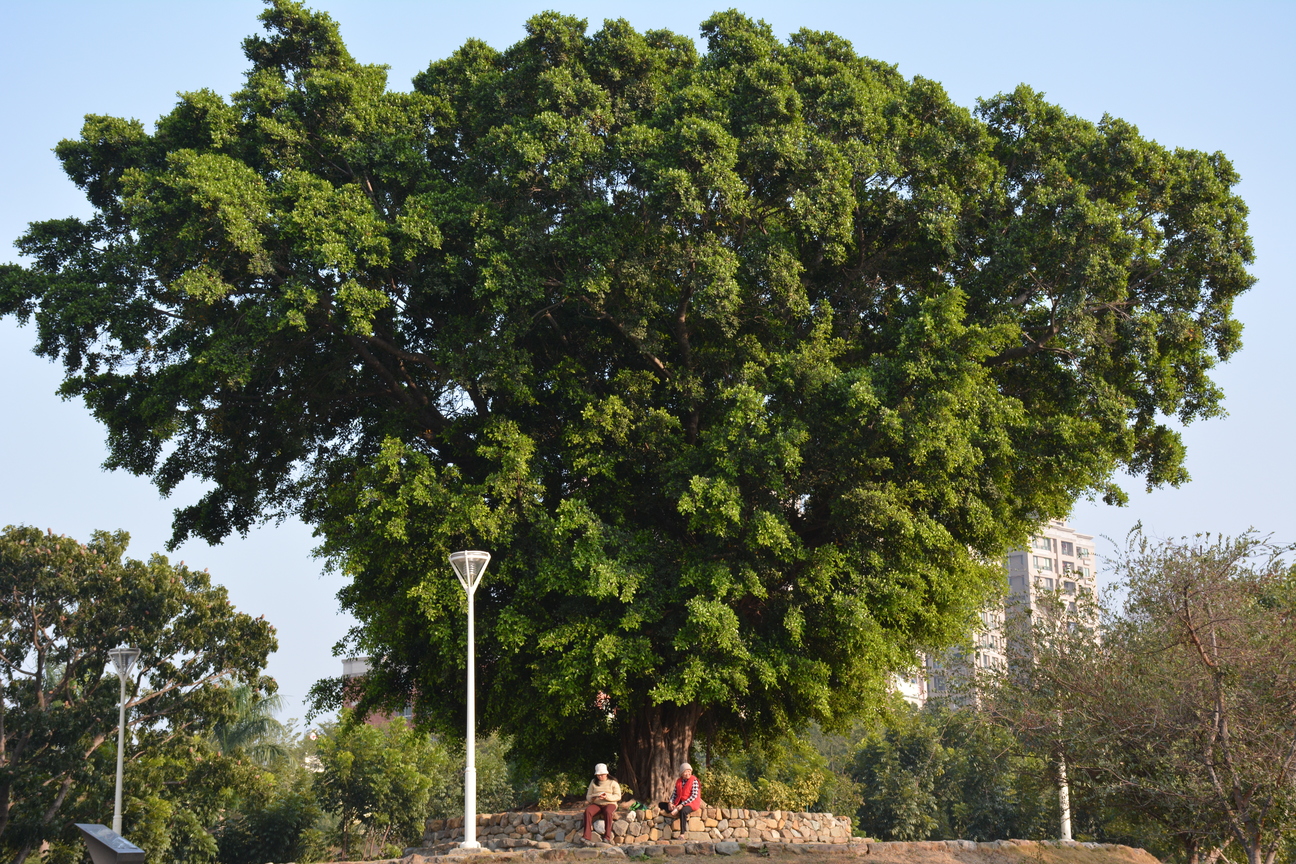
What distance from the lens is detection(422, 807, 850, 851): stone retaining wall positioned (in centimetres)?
1755

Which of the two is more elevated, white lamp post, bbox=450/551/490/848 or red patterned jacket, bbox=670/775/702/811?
white lamp post, bbox=450/551/490/848

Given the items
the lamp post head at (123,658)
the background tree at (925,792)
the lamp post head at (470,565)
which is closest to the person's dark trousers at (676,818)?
the lamp post head at (470,565)

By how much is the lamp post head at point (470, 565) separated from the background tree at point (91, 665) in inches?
810

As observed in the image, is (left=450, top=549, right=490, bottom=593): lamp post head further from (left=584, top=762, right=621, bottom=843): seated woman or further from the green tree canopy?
(left=584, top=762, right=621, bottom=843): seated woman

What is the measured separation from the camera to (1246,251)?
1925 cm

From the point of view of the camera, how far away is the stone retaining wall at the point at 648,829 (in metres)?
17.5

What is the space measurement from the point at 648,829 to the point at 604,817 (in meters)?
1.33

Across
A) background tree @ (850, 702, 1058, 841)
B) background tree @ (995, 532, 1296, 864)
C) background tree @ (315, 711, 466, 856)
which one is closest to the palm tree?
background tree @ (315, 711, 466, 856)

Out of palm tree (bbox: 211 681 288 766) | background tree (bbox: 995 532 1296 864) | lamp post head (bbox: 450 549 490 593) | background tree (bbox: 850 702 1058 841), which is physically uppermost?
lamp post head (bbox: 450 549 490 593)

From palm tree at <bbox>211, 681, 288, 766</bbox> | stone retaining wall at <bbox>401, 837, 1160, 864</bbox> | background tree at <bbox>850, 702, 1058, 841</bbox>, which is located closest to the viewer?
stone retaining wall at <bbox>401, 837, 1160, 864</bbox>

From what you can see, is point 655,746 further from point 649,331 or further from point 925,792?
point 925,792

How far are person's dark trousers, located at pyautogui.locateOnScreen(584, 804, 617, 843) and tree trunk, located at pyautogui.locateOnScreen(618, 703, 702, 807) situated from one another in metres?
2.01

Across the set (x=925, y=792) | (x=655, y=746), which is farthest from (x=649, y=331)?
(x=925, y=792)

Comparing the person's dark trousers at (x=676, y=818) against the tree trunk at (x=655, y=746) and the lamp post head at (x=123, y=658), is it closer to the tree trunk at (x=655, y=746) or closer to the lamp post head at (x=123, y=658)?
the tree trunk at (x=655, y=746)
